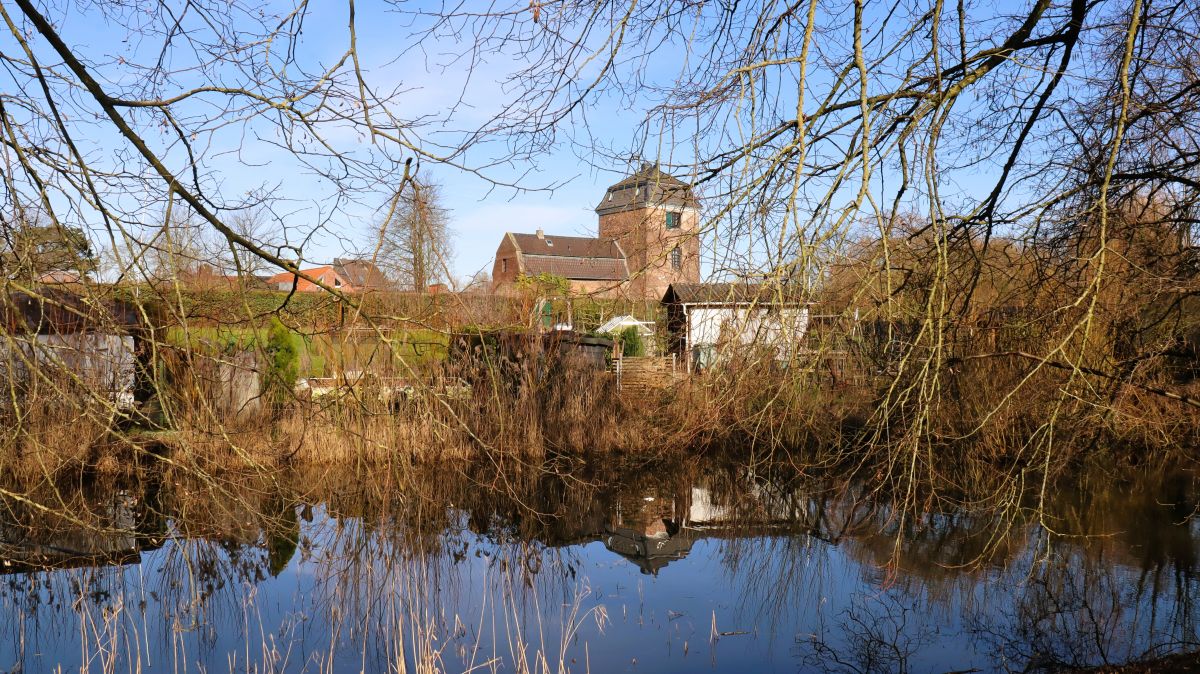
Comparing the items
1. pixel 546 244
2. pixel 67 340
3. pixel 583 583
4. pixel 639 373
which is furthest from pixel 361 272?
pixel 546 244

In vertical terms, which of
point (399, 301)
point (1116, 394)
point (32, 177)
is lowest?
point (1116, 394)

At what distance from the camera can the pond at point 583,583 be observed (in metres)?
5.48

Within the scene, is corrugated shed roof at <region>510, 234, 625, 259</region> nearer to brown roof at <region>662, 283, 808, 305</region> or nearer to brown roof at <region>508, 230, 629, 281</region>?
brown roof at <region>508, 230, 629, 281</region>

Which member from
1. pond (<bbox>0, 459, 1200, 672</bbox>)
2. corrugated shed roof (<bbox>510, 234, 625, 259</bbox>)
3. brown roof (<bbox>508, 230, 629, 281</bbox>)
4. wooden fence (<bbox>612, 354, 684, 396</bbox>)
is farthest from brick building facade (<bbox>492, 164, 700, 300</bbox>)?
corrugated shed roof (<bbox>510, 234, 625, 259</bbox>)

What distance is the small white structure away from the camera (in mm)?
3356

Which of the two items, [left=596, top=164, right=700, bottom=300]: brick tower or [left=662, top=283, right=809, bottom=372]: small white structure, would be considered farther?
[left=596, top=164, right=700, bottom=300]: brick tower

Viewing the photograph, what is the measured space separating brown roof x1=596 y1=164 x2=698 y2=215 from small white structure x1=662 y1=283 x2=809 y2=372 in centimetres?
39

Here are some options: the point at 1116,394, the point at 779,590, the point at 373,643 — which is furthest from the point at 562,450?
the point at 1116,394

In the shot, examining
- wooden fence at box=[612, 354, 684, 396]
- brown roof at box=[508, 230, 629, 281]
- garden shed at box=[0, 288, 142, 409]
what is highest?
brown roof at box=[508, 230, 629, 281]

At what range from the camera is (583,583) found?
7.06 m

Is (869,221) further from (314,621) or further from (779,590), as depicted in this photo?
(314,621)

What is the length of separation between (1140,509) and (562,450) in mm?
6747

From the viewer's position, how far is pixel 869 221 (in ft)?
12.9

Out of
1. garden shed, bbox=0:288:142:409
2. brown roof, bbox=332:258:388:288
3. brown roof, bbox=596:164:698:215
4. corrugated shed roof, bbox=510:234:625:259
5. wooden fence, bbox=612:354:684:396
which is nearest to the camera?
garden shed, bbox=0:288:142:409
